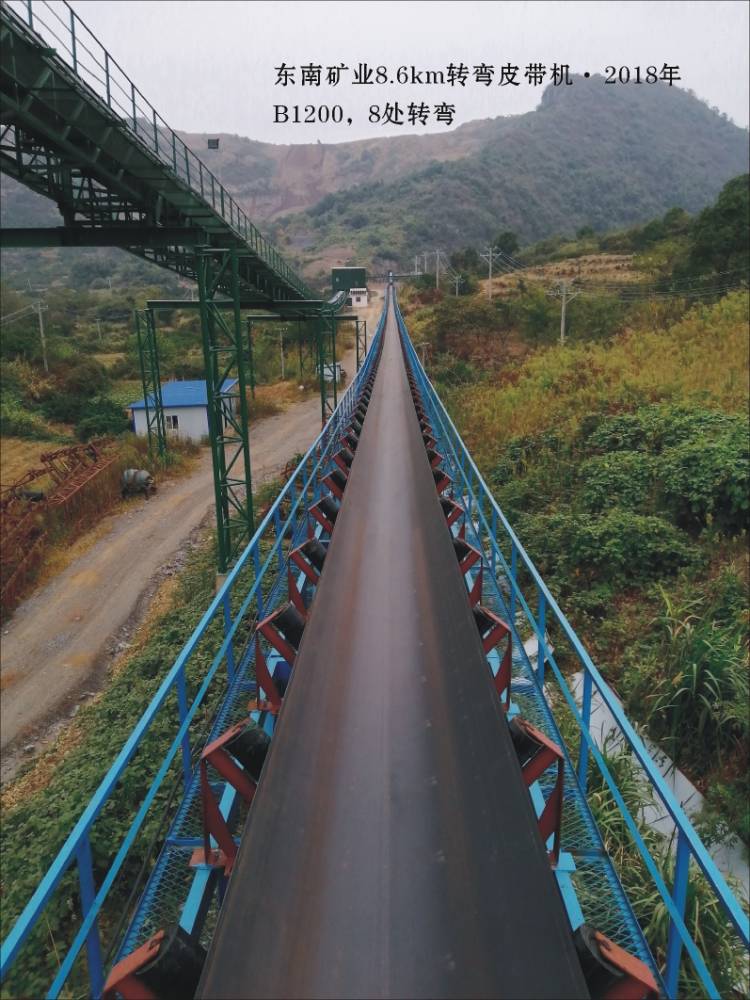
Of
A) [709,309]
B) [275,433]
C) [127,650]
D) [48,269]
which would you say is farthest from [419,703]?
[48,269]

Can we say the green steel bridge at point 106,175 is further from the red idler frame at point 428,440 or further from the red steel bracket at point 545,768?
the red steel bracket at point 545,768

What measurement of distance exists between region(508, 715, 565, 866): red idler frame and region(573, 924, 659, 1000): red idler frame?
1.28ft

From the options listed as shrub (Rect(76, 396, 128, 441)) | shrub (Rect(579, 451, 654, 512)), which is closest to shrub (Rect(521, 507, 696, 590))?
shrub (Rect(579, 451, 654, 512))

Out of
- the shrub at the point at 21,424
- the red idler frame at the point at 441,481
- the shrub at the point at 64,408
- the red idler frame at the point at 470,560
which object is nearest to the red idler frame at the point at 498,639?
the red idler frame at the point at 470,560

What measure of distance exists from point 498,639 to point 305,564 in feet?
4.53

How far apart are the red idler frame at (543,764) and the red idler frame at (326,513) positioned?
105 inches

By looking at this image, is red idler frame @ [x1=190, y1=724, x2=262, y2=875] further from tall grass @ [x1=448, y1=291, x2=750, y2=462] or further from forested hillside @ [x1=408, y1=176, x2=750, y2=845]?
tall grass @ [x1=448, y1=291, x2=750, y2=462]

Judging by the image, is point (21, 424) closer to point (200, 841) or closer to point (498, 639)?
point (498, 639)

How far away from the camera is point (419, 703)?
116 inches

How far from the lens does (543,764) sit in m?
2.57

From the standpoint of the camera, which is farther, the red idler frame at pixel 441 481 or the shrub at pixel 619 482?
the shrub at pixel 619 482

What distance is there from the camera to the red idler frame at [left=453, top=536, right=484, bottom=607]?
4238 mm

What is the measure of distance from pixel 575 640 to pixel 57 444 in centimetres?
2269

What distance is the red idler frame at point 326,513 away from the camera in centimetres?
519
